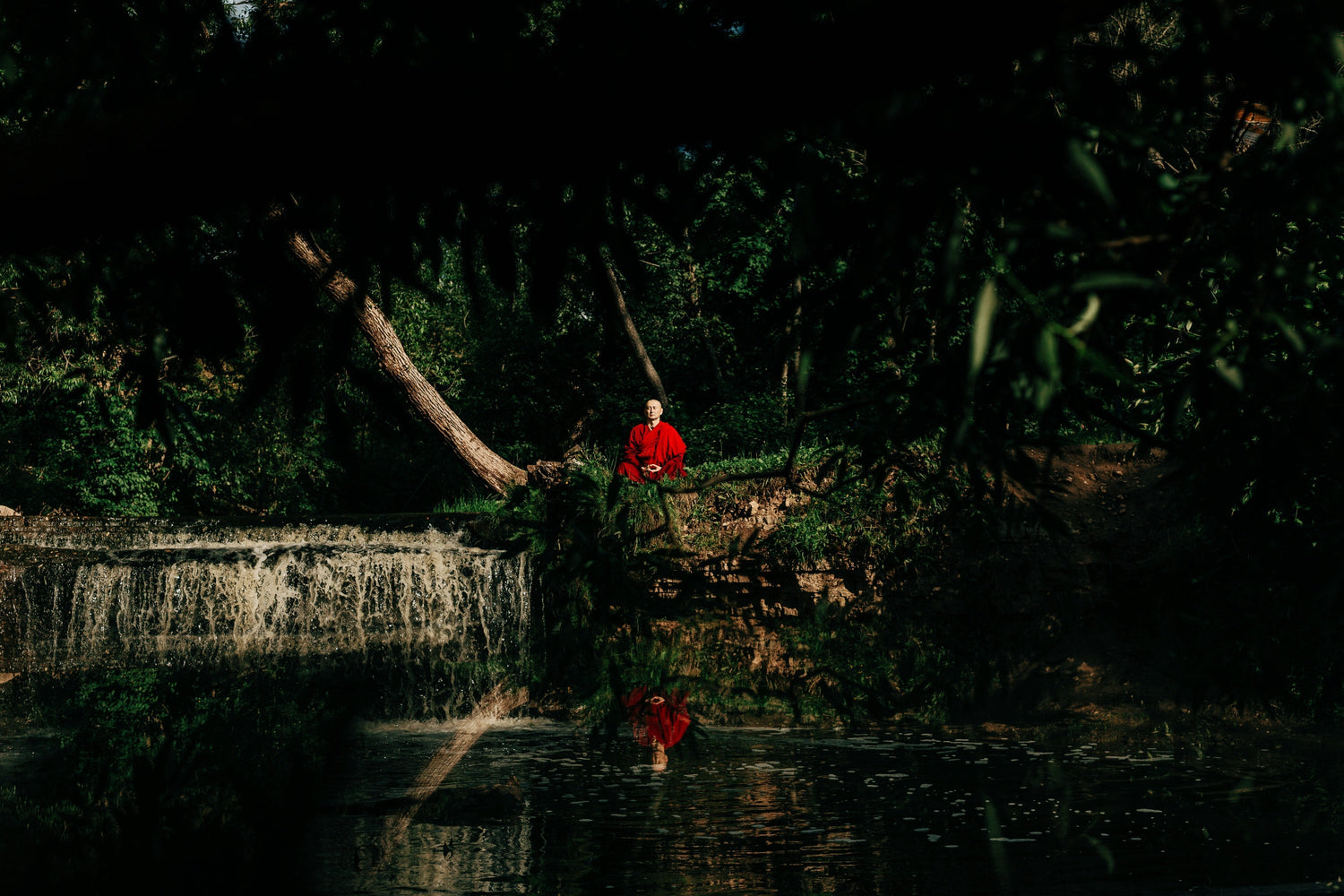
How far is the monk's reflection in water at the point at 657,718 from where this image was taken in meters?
7.16

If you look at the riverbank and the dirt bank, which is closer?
the riverbank

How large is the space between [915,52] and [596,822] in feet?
13.0

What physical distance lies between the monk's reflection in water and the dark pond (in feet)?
0.46

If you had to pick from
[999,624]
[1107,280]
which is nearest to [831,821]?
[1107,280]

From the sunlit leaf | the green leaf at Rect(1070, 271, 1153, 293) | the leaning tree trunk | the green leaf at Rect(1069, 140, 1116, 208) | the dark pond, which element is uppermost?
the leaning tree trunk

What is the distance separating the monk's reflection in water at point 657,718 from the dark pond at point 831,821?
5.6 inches

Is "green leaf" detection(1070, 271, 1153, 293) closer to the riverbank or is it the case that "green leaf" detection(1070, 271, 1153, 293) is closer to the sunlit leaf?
the sunlit leaf

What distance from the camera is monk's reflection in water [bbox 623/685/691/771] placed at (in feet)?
23.5

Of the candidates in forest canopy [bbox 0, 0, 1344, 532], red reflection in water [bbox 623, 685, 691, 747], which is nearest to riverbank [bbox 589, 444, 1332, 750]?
red reflection in water [bbox 623, 685, 691, 747]

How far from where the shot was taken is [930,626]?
1301cm

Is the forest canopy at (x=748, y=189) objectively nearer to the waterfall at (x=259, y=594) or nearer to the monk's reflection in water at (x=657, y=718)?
the monk's reflection in water at (x=657, y=718)

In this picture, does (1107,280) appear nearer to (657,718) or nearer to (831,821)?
(831,821)

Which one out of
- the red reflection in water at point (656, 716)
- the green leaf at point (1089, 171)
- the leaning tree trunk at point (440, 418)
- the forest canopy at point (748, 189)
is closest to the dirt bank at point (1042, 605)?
the red reflection in water at point (656, 716)

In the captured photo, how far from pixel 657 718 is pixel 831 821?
2920mm
